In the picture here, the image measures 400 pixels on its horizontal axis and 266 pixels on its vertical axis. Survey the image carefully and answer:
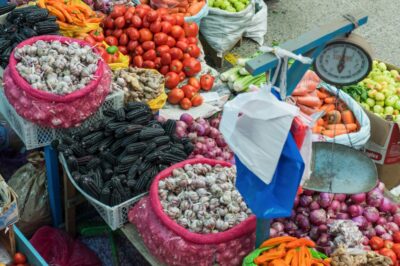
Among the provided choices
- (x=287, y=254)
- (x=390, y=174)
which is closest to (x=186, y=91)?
(x=390, y=174)

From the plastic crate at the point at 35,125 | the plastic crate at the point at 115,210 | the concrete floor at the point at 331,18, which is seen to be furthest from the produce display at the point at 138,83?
the concrete floor at the point at 331,18

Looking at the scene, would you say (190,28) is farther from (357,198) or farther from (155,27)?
(357,198)

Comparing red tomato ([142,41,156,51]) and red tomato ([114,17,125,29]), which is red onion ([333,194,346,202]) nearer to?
red tomato ([142,41,156,51])

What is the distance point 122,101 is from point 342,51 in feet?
6.52

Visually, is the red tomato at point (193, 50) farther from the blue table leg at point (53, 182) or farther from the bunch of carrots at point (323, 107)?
the blue table leg at point (53, 182)

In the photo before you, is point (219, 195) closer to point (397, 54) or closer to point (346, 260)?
point (346, 260)

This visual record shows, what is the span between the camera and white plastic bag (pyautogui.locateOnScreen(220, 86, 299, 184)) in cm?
255

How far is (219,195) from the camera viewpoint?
3479mm

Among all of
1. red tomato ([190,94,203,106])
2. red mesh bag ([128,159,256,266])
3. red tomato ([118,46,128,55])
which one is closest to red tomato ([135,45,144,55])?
red tomato ([118,46,128,55])

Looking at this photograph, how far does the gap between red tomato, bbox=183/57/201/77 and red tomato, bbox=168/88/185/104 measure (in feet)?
1.05

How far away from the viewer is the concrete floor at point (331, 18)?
6.83m

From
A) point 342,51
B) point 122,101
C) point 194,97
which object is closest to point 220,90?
point 194,97

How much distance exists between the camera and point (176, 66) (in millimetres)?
5102

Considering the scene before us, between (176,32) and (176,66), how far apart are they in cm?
35
